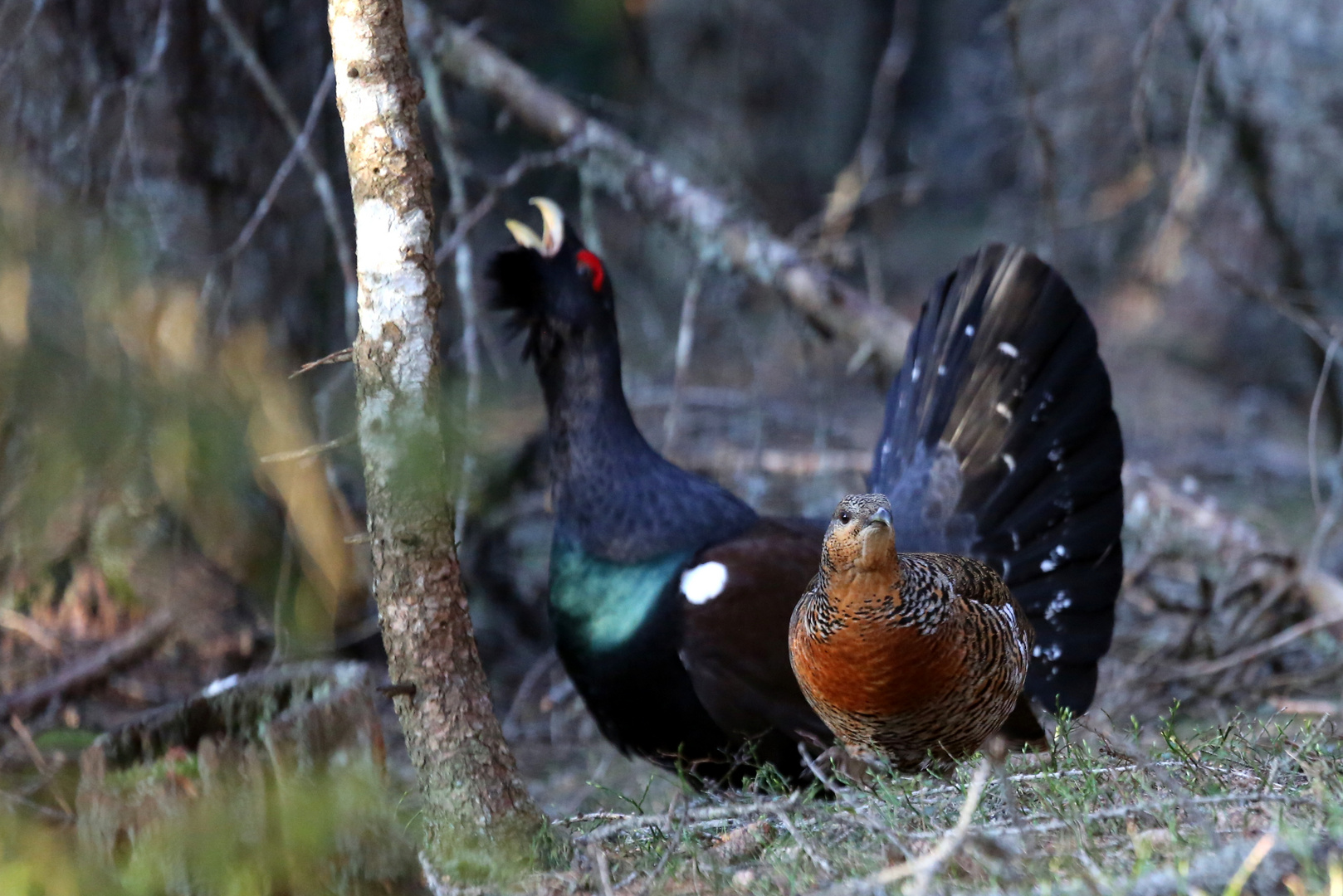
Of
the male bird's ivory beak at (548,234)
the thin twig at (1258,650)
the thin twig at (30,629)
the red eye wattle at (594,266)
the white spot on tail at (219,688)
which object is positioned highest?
the male bird's ivory beak at (548,234)

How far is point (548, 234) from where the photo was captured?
3.64 metres

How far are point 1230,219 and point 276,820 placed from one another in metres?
7.56

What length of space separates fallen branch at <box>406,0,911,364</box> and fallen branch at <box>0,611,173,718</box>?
2243 millimetres

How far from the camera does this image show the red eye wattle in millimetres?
3701

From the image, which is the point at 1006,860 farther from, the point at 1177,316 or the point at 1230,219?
the point at 1177,316

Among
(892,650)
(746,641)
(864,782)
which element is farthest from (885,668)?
Result: (746,641)

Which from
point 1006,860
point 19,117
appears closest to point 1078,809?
point 1006,860

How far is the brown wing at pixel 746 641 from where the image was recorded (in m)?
3.29

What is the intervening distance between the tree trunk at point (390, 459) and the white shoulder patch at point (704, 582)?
1102 mm

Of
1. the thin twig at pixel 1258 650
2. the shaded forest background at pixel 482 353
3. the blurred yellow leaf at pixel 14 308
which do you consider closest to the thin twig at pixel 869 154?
the shaded forest background at pixel 482 353

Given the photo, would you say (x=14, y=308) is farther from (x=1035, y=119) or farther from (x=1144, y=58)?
(x=1144, y=58)

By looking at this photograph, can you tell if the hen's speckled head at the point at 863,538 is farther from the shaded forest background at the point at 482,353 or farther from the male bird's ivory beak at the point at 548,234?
the male bird's ivory beak at the point at 548,234

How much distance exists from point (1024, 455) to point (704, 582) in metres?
1.09

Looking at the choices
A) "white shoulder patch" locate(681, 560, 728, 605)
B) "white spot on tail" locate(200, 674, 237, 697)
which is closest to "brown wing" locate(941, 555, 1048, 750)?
"white shoulder patch" locate(681, 560, 728, 605)
